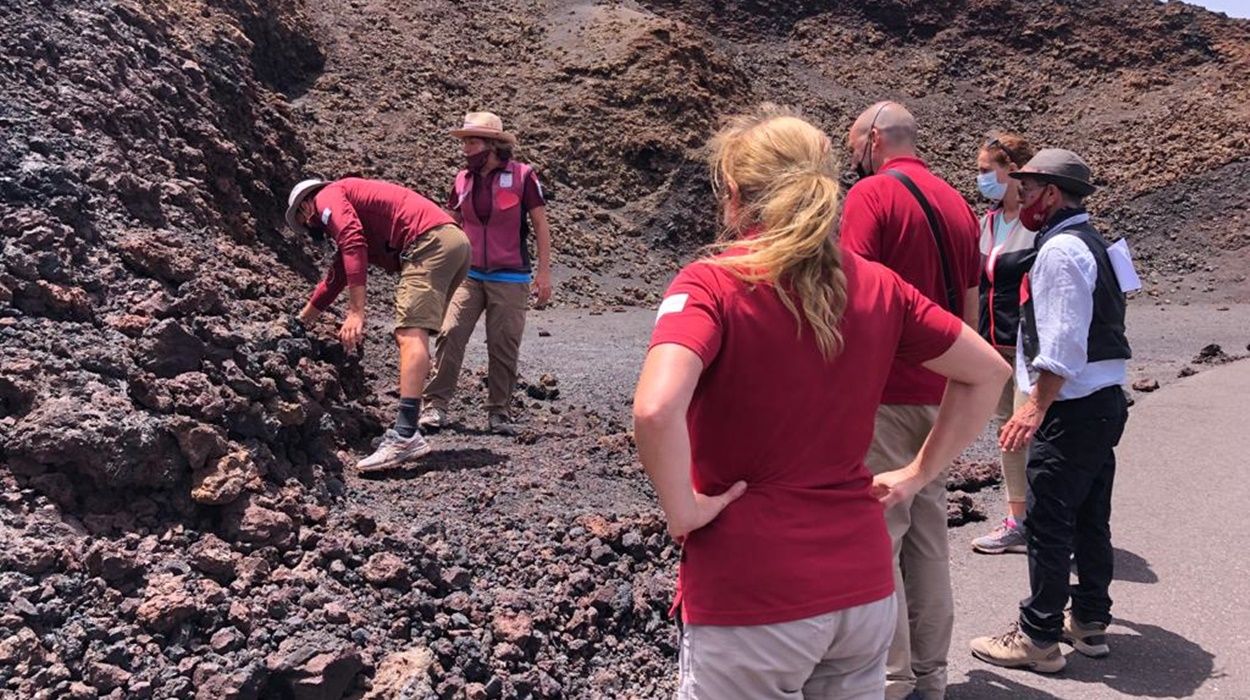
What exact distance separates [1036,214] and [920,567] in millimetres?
1472

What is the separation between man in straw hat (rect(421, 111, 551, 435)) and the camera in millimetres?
6480

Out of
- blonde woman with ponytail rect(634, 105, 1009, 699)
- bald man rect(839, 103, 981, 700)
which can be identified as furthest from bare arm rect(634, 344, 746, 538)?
bald man rect(839, 103, 981, 700)

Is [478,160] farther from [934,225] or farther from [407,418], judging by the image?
[934,225]

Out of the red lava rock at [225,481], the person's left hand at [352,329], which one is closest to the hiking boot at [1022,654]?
the red lava rock at [225,481]

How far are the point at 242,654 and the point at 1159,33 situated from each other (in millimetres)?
31803

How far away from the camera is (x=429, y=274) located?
572cm

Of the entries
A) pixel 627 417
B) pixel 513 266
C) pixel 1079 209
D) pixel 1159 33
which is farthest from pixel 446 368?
pixel 1159 33

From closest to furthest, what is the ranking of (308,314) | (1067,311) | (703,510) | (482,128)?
(703,510), (1067,311), (308,314), (482,128)

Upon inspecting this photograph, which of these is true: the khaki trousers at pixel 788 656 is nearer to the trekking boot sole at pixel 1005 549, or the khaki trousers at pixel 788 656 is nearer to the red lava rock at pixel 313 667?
the red lava rock at pixel 313 667

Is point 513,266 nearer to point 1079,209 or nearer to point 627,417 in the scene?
point 627,417

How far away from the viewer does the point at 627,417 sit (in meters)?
7.60

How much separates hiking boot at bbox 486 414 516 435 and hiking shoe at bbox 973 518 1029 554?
2.78 metres

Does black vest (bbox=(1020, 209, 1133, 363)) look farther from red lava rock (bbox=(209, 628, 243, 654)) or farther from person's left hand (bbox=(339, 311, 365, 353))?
person's left hand (bbox=(339, 311, 365, 353))

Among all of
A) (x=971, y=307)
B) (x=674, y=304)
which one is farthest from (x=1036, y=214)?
(x=674, y=304)
